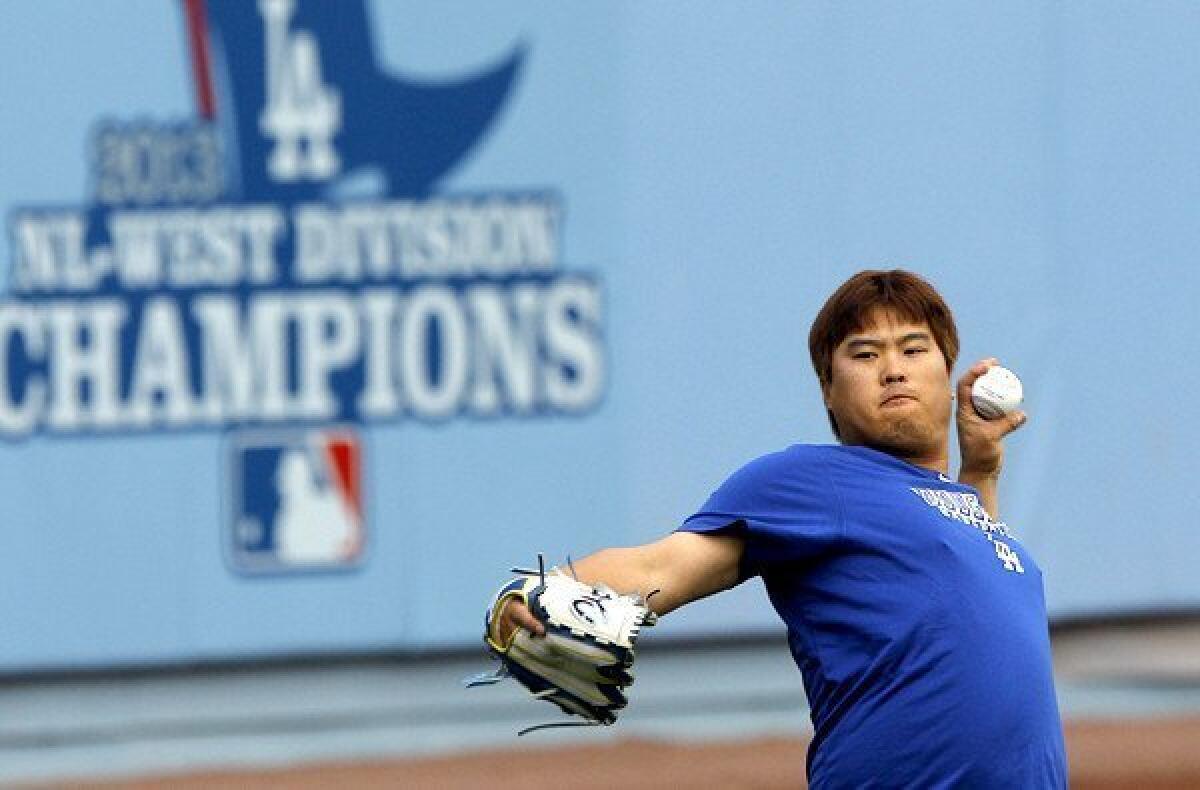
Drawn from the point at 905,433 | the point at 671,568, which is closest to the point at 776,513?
the point at 671,568

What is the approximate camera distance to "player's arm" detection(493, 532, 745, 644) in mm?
3107

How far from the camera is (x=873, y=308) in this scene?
3.43 m

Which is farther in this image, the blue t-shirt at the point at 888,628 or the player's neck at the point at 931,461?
the player's neck at the point at 931,461

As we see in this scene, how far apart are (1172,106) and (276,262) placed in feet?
7.96

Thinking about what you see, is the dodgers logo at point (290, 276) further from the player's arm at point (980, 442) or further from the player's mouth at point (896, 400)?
the player's mouth at point (896, 400)

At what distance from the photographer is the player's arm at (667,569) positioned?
10.2 feet

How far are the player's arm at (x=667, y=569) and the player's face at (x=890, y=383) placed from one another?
11.9 inches

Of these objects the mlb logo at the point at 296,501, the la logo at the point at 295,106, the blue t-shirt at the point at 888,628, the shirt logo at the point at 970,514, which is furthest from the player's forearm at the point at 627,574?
the la logo at the point at 295,106

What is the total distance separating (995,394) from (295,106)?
3.09m

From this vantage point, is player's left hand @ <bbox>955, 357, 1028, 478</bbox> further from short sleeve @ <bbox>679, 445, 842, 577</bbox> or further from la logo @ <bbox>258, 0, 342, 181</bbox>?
la logo @ <bbox>258, 0, 342, 181</bbox>

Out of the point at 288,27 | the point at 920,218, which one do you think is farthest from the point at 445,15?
the point at 920,218

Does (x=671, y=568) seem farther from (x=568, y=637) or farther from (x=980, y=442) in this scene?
(x=980, y=442)

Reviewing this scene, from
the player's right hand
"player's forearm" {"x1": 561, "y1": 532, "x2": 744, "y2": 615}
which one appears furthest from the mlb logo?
the player's right hand

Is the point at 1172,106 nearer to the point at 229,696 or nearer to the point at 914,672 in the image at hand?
the point at 229,696
